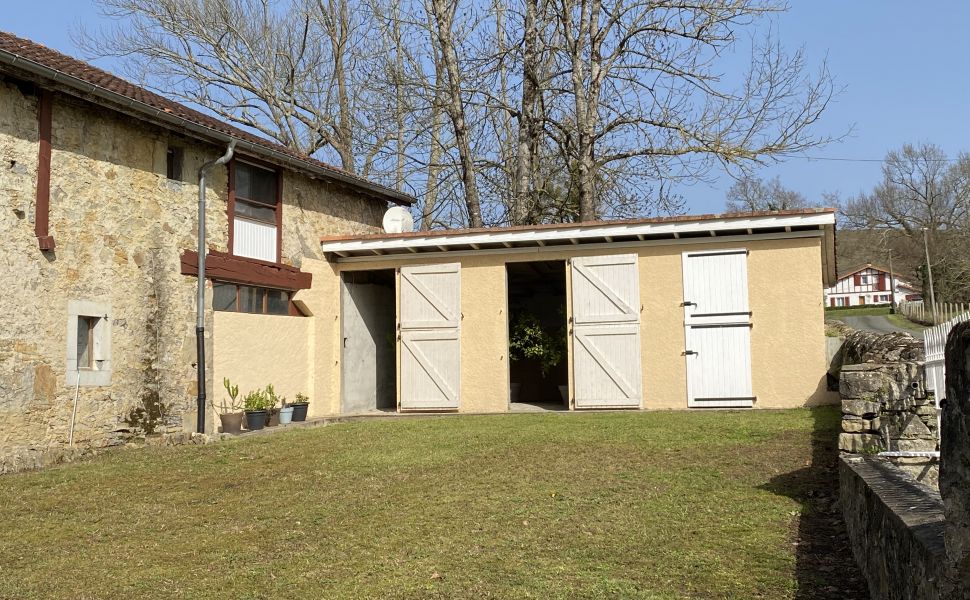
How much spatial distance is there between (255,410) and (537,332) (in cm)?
539

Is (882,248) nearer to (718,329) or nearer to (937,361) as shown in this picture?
(718,329)

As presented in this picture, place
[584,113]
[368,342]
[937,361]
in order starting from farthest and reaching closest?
1. [584,113]
2. [368,342]
3. [937,361]

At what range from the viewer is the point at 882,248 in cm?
4359

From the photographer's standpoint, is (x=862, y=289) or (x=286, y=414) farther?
(x=862, y=289)

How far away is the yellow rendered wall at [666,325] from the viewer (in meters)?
11.1

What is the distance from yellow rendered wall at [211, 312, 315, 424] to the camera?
11.0 meters

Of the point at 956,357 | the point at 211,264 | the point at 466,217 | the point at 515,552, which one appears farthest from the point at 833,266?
the point at 956,357

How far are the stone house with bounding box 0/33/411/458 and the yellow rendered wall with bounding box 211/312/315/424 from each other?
0.10 meters

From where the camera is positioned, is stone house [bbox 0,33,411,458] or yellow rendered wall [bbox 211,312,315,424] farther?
yellow rendered wall [bbox 211,312,315,424]

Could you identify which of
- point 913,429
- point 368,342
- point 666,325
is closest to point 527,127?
point 368,342

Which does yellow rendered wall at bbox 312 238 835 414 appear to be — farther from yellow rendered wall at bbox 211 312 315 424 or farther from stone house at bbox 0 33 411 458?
stone house at bbox 0 33 411 458

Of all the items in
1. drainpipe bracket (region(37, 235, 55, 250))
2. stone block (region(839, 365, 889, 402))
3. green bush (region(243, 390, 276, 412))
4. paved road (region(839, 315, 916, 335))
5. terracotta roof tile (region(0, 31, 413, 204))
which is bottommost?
green bush (region(243, 390, 276, 412))

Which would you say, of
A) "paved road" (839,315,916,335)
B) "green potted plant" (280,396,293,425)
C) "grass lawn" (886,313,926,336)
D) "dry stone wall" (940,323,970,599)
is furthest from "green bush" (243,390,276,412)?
"grass lawn" (886,313,926,336)

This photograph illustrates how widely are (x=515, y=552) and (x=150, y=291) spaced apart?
7.42 metres
